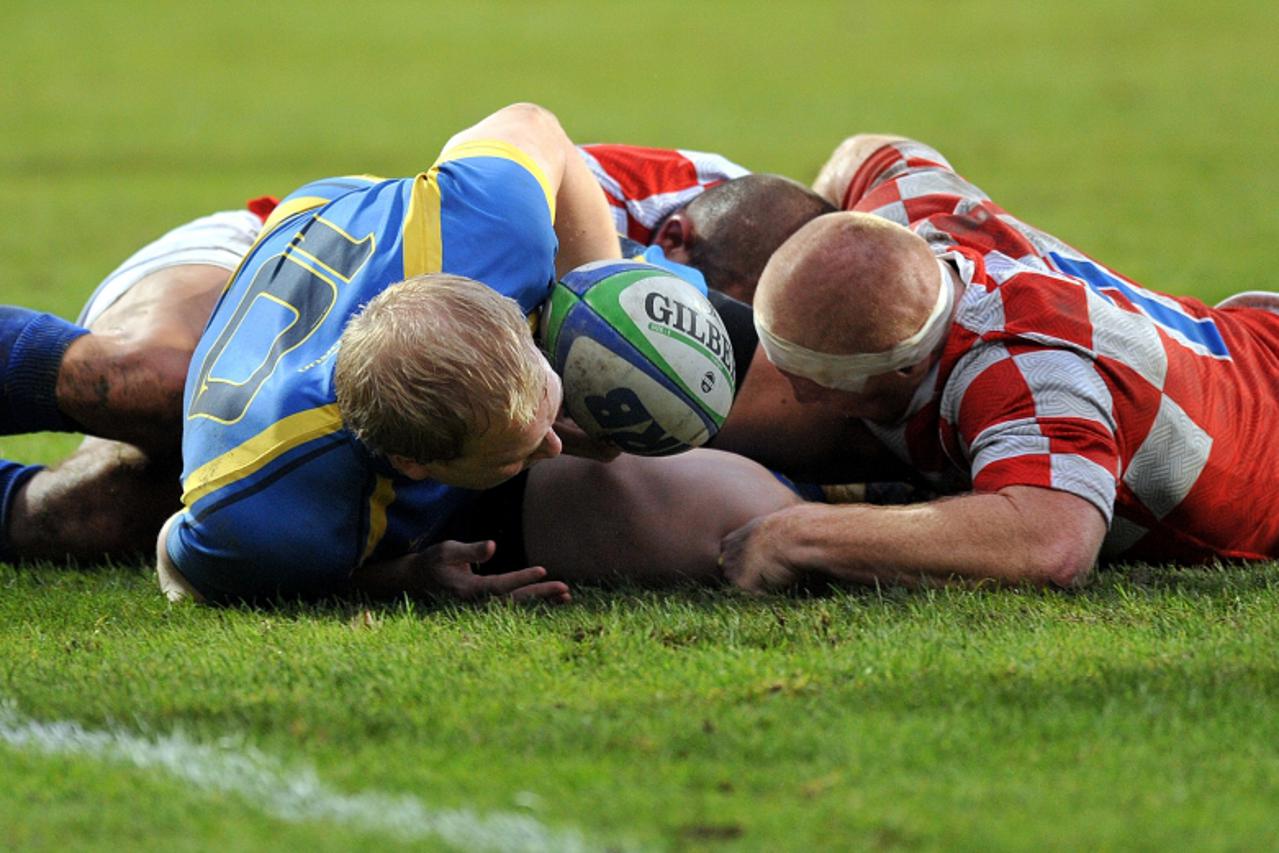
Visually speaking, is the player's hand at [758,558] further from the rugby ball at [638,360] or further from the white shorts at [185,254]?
the white shorts at [185,254]

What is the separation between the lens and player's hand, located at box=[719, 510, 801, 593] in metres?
5.47

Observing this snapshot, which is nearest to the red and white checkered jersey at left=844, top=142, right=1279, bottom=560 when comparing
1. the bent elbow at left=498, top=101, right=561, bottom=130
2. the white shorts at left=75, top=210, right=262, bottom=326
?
the bent elbow at left=498, top=101, right=561, bottom=130

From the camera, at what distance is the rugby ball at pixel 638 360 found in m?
5.45

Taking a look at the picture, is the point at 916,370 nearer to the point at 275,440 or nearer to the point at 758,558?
the point at 758,558

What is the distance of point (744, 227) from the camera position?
6949 millimetres

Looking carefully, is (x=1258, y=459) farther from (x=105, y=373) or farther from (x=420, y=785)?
(x=105, y=373)

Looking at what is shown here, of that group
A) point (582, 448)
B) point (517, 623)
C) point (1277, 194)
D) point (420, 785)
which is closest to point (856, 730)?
point (420, 785)

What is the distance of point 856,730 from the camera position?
4121mm

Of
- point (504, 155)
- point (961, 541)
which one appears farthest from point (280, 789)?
point (504, 155)

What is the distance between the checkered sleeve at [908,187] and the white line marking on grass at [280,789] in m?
3.64

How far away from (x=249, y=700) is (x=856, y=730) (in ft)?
4.97

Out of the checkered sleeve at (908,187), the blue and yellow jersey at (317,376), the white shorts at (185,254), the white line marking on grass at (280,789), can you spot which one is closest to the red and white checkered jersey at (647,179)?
the checkered sleeve at (908,187)

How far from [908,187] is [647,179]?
1267mm

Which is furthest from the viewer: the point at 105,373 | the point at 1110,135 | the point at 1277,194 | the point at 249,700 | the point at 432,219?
the point at 1110,135
